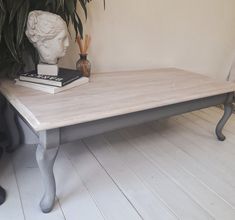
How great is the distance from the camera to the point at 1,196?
1.19m

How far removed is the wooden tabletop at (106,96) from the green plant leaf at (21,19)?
0.26 meters

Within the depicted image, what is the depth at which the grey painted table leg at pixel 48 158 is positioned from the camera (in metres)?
0.99

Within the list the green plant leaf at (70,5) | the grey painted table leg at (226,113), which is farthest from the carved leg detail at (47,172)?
the grey painted table leg at (226,113)

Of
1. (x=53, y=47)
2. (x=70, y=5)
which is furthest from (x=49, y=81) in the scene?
(x=70, y=5)

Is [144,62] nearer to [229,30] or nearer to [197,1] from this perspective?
[197,1]

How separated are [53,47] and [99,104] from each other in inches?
15.8

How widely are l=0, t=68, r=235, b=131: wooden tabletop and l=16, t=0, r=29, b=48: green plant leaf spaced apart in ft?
0.85

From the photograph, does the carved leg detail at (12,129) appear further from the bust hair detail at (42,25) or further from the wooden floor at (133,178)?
the bust hair detail at (42,25)

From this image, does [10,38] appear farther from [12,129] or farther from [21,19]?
[12,129]

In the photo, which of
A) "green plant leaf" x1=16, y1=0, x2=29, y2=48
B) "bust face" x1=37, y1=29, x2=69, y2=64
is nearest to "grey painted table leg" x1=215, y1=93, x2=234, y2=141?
"bust face" x1=37, y1=29, x2=69, y2=64

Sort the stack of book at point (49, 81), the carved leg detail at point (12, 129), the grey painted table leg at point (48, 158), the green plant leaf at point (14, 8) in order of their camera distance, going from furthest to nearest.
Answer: the carved leg detail at point (12, 129) → the stack of book at point (49, 81) → the green plant leaf at point (14, 8) → the grey painted table leg at point (48, 158)

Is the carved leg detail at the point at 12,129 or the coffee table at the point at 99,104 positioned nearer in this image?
the coffee table at the point at 99,104

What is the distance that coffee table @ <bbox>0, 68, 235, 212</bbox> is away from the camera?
3.30 feet

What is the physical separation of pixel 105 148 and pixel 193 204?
0.67 meters
